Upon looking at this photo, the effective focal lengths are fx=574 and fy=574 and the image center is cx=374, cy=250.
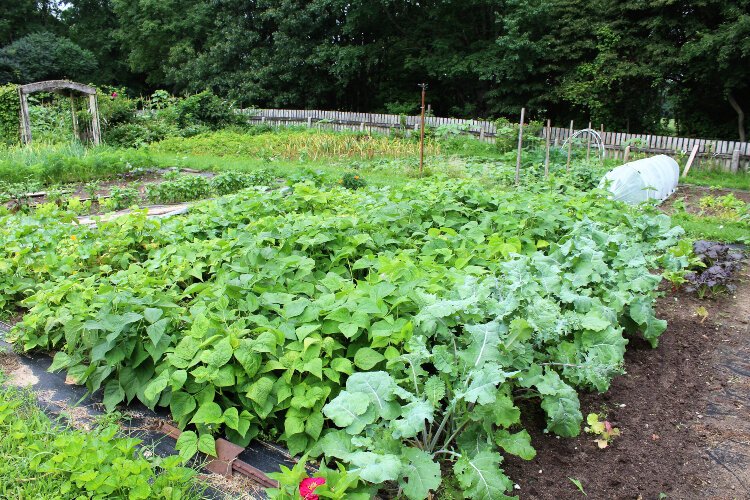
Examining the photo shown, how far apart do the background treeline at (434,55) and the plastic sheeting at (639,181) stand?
29.5 feet

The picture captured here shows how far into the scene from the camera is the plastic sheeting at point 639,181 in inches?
342

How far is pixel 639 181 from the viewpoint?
8.84 metres

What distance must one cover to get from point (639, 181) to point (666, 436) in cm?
683

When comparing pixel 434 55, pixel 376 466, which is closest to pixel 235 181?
pixel 376 466

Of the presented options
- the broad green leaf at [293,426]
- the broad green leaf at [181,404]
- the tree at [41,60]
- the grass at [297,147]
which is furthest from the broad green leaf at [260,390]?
the tree at [41,60]

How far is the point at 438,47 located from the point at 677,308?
22.3 meters

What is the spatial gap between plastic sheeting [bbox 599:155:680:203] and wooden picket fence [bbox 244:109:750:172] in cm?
518

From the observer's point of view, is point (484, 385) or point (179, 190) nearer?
point (484, 385)

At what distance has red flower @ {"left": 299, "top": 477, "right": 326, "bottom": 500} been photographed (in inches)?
80.4

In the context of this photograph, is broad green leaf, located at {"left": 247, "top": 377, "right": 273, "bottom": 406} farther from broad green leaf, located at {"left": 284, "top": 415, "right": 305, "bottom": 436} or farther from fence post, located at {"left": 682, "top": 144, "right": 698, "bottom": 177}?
fence post, located at {"left": 682, "top": 144, "right": 698, "bottom": 177}

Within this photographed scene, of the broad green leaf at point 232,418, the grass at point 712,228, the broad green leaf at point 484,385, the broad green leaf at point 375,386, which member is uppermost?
the broad green leaf at point 484,385

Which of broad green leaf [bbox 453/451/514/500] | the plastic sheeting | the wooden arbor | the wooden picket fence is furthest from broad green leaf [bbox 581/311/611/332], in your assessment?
the wooden arbor

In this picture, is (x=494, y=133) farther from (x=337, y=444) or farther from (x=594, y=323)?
(x=337, y=444)

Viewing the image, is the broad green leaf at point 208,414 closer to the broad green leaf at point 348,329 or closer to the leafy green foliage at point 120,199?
the broad green leaf at point 348,329
